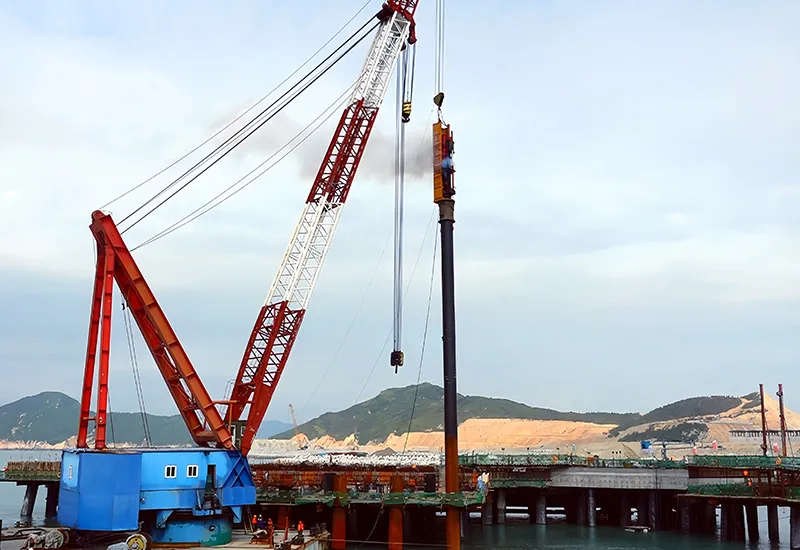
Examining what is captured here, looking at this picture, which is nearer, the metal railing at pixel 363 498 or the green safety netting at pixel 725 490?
the metal railing at pixel 363 498

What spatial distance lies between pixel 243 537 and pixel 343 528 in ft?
30.6

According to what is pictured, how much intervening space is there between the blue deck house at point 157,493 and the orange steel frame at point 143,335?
251 cm

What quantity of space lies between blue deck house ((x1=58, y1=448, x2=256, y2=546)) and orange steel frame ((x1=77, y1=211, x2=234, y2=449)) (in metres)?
2.51

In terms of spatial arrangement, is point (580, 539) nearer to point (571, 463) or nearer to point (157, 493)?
point (571, 463)

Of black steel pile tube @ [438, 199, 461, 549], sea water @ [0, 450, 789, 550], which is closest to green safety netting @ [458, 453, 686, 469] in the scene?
sea water @ [0, 450, 789, 550]

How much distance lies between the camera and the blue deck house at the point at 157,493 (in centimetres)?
3553

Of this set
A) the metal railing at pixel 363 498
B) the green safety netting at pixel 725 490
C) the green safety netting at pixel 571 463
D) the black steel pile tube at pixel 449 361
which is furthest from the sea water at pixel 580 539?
the black steel pile tube at pixel 449 361

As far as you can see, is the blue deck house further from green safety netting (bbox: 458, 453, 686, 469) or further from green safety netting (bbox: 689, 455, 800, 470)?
green safety netting (bbox: 689, 455, 800, 470)

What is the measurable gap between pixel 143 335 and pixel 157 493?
9597 millimetres

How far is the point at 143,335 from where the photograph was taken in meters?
42.3

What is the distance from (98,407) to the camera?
3853 cm

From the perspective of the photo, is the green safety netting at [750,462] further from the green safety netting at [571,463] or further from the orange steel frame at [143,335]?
the orange steel frame at [143,335]

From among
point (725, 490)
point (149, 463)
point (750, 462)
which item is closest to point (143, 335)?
point (149, 463)

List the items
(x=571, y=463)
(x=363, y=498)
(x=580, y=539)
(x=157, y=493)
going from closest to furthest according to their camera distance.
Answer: (x=157, y=493), (x=363, y=498), (x=580, y=539), (x=571, y=463)
